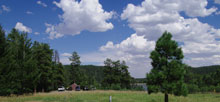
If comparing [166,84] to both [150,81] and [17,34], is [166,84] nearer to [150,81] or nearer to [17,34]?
[150,81]

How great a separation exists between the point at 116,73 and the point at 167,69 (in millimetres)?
58257

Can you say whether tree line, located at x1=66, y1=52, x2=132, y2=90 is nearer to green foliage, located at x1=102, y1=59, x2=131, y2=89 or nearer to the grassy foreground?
green foliage, located at x1=102, y1=59, x2=131, y2=89

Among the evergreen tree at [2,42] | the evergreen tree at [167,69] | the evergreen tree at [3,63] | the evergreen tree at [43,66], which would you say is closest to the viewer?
the evergreen tree at [167,69]

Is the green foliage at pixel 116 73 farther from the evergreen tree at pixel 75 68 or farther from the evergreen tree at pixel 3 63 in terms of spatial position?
the evergreen tree at pixel 3 63

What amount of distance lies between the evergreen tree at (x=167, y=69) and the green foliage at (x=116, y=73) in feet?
183

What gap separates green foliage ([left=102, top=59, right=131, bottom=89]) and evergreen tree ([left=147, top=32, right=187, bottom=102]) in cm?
5582

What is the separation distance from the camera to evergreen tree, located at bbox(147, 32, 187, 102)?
1532 centimetres

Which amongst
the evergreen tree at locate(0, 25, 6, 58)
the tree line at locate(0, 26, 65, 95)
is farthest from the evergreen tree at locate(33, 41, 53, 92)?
the evergreen tree at locate(0, 25, 6, 58)

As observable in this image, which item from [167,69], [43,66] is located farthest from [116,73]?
[167,69]

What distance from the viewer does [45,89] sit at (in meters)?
52.9

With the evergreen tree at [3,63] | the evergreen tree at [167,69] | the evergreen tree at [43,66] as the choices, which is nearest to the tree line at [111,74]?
the evergreen tree at [43,66]

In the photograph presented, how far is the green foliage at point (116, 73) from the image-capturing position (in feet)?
236

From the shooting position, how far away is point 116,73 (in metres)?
73.2

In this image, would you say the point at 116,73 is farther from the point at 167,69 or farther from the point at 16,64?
the point at 167,69
